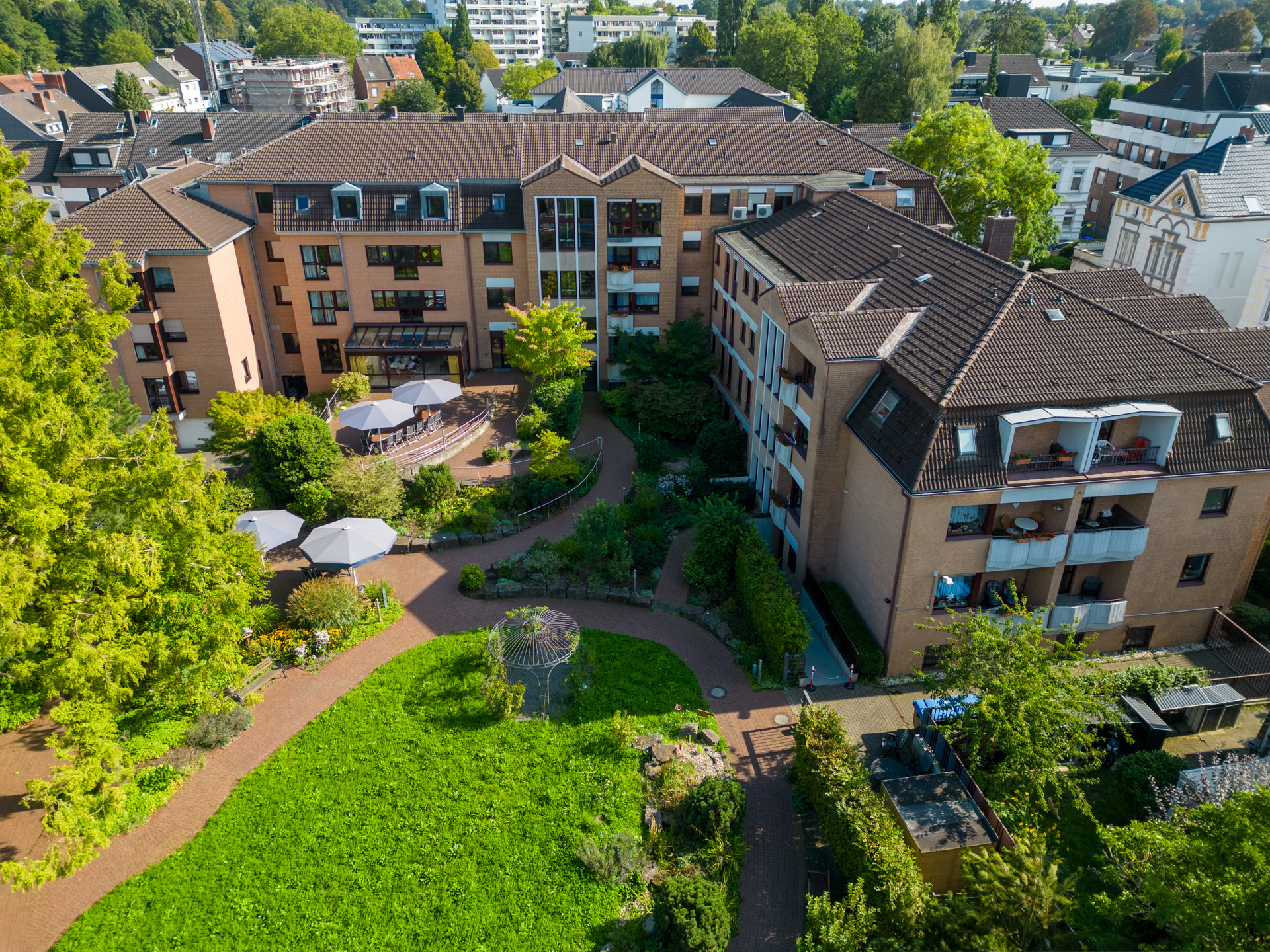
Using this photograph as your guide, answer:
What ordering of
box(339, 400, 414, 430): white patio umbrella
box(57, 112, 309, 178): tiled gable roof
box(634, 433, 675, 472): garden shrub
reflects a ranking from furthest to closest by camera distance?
→ box(57, 112, 309, 178): tiled gable roof
box(634, 433, 675, 472): garden shrub
box(339, 400, 414, 430): white patio umbrella

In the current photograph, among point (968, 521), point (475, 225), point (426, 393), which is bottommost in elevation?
point (426, 393)

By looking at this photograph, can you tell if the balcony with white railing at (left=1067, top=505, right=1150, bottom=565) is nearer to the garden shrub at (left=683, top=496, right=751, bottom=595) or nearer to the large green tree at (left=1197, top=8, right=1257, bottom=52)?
the garden shrub at (left=683, top=496, right=751, bottom=595)

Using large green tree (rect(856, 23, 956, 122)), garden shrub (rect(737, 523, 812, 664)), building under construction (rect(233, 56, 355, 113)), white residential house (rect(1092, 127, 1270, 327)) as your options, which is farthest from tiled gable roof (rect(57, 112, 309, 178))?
building under construction (rect(233, 56, 355, 113))

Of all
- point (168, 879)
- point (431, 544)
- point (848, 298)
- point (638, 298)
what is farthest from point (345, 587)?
point (638, 298)

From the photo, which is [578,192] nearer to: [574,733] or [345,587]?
[345,587]

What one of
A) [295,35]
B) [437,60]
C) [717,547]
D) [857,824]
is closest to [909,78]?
[717,547]

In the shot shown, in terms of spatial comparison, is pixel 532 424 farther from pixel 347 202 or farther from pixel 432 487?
pixel 347 202
